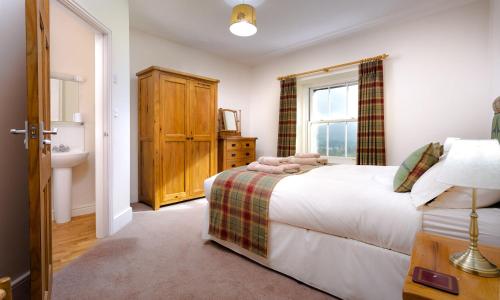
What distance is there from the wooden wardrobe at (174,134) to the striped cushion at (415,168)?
9.19 feet

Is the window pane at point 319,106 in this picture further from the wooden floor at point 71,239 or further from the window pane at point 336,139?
the wooden floor at point 71,239

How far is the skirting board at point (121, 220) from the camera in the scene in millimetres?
2543

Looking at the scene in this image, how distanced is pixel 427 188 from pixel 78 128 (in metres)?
3.67

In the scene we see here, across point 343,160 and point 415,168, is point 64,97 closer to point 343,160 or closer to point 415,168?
point 415,168

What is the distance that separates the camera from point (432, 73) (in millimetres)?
3010

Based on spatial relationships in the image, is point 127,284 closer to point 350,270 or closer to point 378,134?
point 350,270

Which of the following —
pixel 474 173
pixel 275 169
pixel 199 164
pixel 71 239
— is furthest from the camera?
pixel 199 164

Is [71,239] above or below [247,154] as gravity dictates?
below

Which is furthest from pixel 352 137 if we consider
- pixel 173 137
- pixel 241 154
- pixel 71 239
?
pixel 71 239

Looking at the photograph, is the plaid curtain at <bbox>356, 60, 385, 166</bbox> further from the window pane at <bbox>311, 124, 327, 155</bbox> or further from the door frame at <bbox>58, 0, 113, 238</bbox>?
the door frame at <bbox>58, 0, 113, 238</bbox>

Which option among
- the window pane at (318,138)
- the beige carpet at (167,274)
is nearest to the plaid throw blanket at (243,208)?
the beige carpet at (167,274)

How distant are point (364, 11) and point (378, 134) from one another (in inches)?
63.3

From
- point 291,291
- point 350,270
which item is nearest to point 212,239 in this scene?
point 291,291

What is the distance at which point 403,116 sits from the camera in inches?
128
